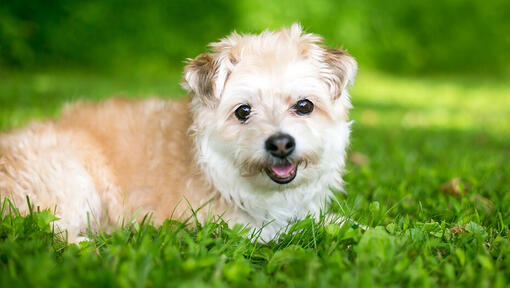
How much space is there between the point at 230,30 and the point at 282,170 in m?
12.9

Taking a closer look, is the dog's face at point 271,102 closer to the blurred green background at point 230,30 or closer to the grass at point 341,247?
the grass at point 341,247

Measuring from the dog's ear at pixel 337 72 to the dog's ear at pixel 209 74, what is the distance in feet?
2.16

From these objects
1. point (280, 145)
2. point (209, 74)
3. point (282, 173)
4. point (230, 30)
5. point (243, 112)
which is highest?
point (230, 30)

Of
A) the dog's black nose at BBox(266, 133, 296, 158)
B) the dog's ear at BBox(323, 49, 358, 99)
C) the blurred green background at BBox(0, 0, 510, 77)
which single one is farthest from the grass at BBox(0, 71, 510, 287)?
the blurred green background at BBox(0, 0, 510, 77)

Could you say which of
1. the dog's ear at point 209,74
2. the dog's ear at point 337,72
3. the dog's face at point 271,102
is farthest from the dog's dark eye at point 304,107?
the dog's ear at point 209,74

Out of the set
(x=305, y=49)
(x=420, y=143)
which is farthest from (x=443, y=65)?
(x=305, y=49)

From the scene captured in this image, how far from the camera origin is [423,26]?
17609 millimetres

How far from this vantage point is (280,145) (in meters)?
2.93

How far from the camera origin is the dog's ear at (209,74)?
10.5 feet

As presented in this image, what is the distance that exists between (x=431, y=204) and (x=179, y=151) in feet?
6.62

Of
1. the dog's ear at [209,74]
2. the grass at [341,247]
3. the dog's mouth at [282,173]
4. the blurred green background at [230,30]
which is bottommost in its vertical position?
the grass at [341,247]

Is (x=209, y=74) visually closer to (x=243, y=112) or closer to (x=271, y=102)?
(x=243, y=112)

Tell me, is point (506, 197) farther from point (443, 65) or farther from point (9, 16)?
point (443, 65)

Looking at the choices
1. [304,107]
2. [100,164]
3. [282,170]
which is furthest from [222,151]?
[100,164]
